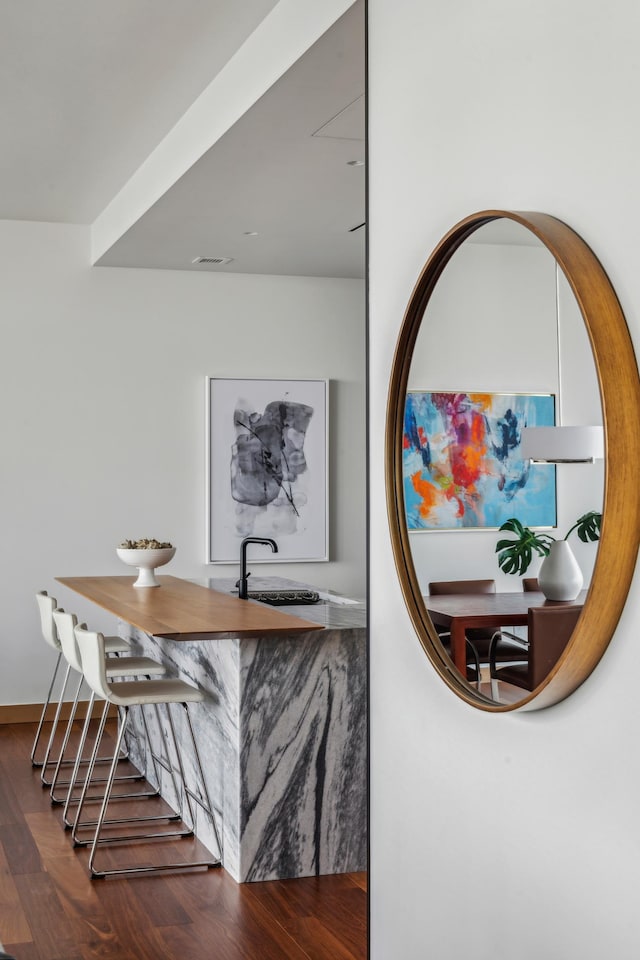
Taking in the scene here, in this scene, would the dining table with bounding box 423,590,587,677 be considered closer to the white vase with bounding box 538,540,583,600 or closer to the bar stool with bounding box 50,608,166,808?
the white vase with bounding box 538,540,583,600

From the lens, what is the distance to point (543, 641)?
1825 millimetres

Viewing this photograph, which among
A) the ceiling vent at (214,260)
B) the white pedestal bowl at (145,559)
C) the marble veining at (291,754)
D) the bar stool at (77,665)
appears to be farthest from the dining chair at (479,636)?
the ceiling vent at (214,260)

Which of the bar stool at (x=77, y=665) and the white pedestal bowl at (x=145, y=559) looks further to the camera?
the white pedestal bowl at (x=145, y=559)

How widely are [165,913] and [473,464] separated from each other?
7.09ft

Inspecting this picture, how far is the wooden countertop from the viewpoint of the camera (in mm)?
3484

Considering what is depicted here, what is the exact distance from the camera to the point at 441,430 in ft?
7.16

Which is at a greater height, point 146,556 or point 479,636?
point 479,636

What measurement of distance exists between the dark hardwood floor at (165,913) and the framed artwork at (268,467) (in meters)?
2.84

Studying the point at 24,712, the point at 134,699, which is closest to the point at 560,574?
the point at 134,699

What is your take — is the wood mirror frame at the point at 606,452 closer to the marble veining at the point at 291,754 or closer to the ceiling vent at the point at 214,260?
the marble veining at the point at 291,754

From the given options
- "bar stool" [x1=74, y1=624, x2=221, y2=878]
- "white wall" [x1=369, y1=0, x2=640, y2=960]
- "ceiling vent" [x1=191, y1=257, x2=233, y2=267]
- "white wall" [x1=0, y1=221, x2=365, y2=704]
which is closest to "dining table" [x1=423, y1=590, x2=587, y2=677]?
"white wall" [x1=369, y1=0, x2=640, y2=960]

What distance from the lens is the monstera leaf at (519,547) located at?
1.88m

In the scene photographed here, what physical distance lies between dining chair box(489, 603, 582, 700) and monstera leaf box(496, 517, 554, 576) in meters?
0.10

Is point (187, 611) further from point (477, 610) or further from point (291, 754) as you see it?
point (477, 610)
